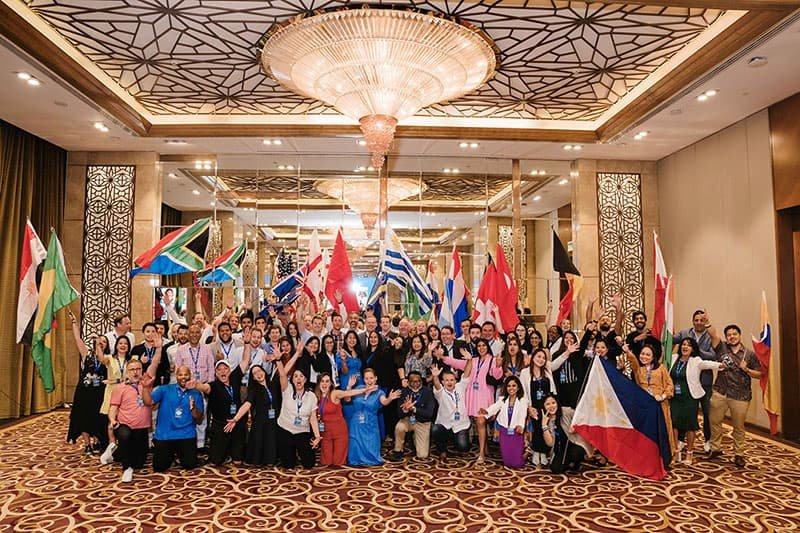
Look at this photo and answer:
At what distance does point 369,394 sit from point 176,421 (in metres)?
1.89

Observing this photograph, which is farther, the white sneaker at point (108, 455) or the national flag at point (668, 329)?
the national flag at point (668, 329)

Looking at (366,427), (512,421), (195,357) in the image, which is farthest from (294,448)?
(512,421)

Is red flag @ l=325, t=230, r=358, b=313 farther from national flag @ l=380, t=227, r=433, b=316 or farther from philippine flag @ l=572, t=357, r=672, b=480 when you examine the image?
philippine flag @ l=572, t=357, r=672, b=480

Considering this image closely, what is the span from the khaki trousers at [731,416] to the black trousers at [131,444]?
576 centimetres

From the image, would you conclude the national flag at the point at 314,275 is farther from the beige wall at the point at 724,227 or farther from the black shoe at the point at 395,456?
the beige wall at the point at 724,227

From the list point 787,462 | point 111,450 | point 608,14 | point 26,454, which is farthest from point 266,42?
point 787,462

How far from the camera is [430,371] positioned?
19.9 feet

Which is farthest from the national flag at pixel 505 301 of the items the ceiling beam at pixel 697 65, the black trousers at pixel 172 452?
the black trousers at pixel 172 452

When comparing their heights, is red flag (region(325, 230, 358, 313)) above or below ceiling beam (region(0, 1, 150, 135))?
below

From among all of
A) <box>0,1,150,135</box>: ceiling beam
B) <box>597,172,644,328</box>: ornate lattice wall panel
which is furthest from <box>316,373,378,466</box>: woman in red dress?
<box>597,172,644,328</box>: ornate lattice wall panel

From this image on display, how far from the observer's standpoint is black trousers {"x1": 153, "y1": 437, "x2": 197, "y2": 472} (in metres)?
5.38

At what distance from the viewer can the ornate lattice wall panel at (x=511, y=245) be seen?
9812 mm

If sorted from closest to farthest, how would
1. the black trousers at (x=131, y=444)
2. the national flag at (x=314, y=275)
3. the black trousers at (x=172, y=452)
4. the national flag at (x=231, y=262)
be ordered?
1. the black trousers at (x=131, y=444)
2. the black trousers at (x=172, y=452)
3. the national flag at (x=314, y=275)
4. the national flag at (x=231, y=262)

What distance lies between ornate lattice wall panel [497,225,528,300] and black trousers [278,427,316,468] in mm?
5430
